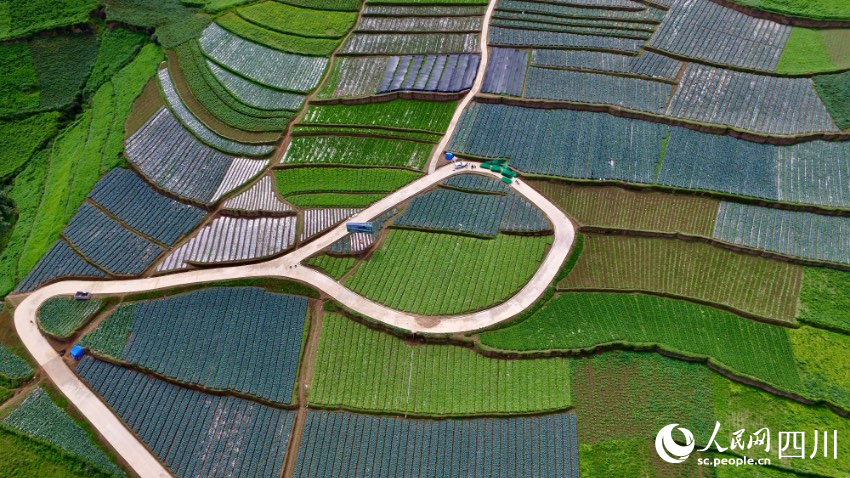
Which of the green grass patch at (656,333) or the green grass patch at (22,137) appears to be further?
the green grass patch at (22,137)

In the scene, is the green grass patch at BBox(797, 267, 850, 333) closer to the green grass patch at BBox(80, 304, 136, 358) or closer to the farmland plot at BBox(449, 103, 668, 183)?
the farmland plot at BBox(449, 103, 668, 183)

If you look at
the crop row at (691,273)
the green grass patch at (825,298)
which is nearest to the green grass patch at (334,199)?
the crop row at (691,273)

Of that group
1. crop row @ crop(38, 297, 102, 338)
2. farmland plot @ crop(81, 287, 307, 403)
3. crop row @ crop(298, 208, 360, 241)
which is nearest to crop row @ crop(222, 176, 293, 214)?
crop row @ crop(298, 208, 360, 241)

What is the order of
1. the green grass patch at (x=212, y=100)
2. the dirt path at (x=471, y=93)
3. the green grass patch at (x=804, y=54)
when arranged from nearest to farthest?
the dirt path at (x=471, y=93)
the green grass patch at (x=804, y=54)
the green grass patch at (x=212, y=100)

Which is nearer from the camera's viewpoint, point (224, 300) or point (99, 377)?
point (99, 377)

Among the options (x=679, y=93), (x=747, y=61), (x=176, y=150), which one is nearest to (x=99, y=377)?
(x=176, y=150)

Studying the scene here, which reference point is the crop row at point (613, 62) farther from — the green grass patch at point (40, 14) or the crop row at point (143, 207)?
the green grass patch at point (40, 14)

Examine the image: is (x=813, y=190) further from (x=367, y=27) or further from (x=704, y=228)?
(x=367, y=27)
